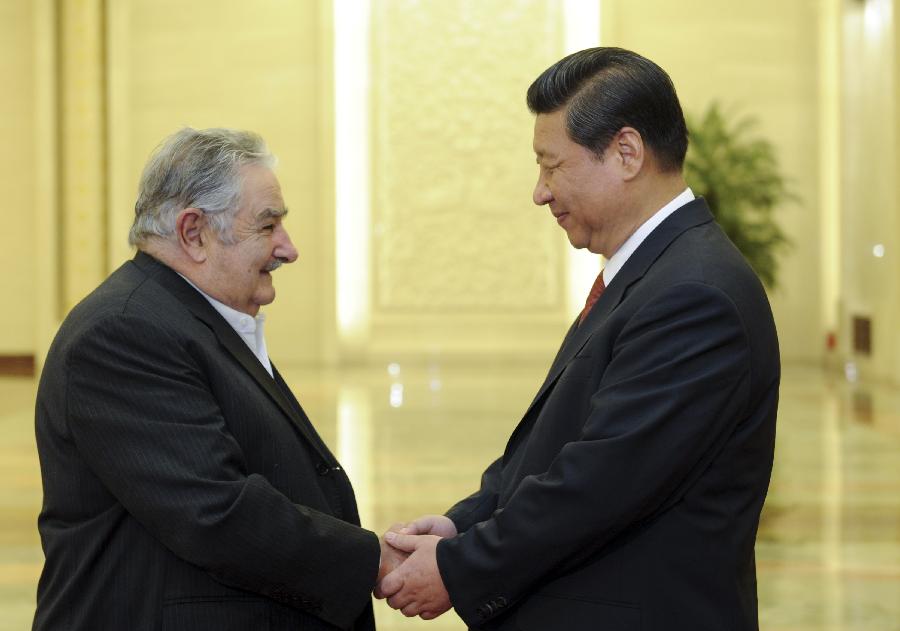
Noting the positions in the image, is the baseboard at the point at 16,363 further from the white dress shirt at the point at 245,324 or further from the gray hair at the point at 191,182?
the gray hair at the point at 191,182

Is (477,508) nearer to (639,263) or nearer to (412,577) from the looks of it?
(412,577)

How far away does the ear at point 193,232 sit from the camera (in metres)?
2.69

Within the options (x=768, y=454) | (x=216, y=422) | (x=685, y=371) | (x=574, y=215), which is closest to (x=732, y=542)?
(x=768, y=454)

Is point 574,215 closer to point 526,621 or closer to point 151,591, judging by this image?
point 526,621

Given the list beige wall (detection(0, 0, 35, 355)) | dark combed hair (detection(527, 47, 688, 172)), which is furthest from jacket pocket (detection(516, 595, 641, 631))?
beige wall (detection(0, 0, 35, 355))

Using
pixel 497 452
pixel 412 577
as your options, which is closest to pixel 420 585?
pixel 412 577

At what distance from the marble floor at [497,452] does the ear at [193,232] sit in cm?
289

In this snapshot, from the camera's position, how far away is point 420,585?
8.86ft

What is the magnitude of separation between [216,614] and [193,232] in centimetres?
81

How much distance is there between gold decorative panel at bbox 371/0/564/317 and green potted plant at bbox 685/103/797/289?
297 centimetres

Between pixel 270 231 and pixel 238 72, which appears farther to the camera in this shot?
pixel 238 72

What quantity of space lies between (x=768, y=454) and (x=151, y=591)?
1.28 meters

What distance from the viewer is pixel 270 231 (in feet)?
9.16

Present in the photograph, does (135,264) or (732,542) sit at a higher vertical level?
(135,264)
